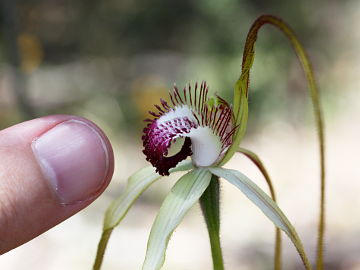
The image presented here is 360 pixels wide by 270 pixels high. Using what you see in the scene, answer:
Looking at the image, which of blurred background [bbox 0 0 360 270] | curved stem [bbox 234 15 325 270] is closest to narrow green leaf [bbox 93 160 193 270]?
curved stem [bbox 234 15 325 270]

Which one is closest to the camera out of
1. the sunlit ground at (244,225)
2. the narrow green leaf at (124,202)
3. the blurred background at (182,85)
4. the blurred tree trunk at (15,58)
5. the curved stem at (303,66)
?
the curved stem at (303,66)

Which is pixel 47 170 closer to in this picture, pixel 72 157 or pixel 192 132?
pixel 72 157

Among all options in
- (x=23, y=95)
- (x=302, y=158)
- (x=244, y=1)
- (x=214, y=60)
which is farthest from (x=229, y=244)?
(x=244, y=1)

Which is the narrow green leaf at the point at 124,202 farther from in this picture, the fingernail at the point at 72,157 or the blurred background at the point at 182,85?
the blurred background at the point at 182,85

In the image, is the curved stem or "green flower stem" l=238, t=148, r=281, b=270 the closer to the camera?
the curved stem

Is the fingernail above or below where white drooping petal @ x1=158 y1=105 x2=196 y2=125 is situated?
below

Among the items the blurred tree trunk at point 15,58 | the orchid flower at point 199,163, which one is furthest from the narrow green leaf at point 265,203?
the blurred tree trunk at point 15,58

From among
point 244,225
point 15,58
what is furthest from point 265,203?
point 15,58

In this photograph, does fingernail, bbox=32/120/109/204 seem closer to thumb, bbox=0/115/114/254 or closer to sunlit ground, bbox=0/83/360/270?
thumb, bbox=0/115/114/254

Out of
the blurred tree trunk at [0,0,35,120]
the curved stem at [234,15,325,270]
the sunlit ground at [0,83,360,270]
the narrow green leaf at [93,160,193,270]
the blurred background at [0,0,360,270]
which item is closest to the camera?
the curved stem at [234,15,325,270]
